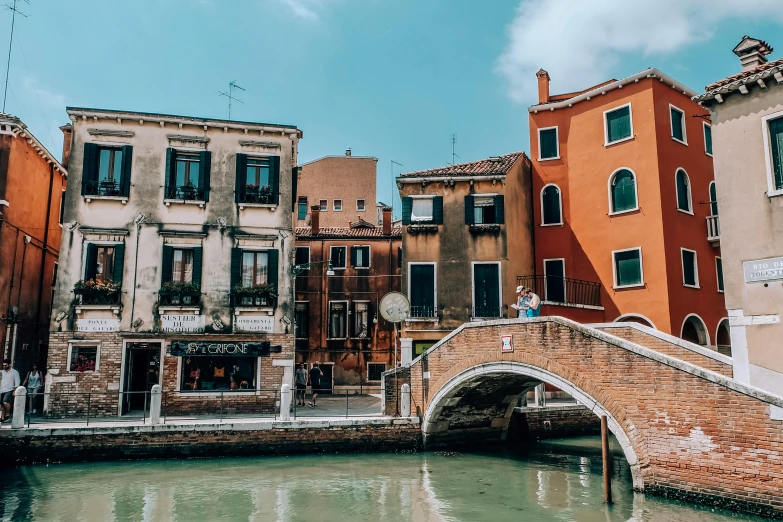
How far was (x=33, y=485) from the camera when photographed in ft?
39.5

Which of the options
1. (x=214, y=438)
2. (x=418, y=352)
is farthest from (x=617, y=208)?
(x=214, y=438)

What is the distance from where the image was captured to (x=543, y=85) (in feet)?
72.0

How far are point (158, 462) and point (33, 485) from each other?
108 inches

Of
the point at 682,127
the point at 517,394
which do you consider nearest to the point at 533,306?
the point at 517,394

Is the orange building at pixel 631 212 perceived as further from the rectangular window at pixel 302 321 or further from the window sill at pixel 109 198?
the window sill at pixel 109 198

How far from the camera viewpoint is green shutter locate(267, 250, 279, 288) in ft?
59.8

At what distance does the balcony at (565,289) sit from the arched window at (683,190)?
346 cm

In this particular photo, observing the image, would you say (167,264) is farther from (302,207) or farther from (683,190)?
(683,190)

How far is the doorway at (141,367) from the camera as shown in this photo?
1738cm

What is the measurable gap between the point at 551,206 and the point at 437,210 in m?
4.01

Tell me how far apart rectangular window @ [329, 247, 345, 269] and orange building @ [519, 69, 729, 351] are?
27.3ft

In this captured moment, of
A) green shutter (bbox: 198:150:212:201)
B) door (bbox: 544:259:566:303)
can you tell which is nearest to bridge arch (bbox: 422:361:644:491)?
door (bbox: 544:259:566:303)

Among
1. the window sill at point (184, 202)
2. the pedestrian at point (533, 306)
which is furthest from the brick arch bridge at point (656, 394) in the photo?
the window sill at point (184, 202)

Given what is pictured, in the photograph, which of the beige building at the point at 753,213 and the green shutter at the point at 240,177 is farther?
the green shutter at the point at 240,177
